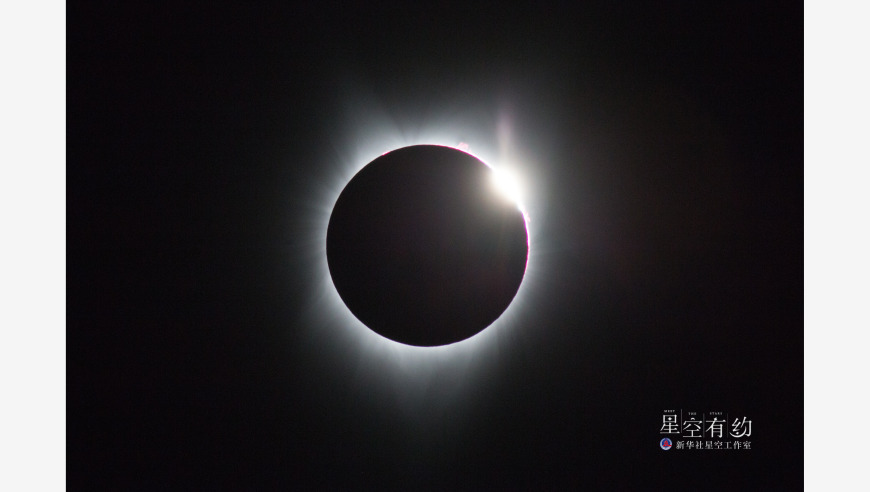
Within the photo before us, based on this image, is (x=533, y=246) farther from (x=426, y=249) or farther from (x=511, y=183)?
(x=426, y=249)

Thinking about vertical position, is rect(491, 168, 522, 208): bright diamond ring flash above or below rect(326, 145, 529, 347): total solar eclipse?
above

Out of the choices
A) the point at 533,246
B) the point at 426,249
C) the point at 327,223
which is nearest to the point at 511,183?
the point at 533,246

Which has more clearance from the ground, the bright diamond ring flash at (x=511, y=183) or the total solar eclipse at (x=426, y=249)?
the bright diamond ring flash at (x=511, y=183)

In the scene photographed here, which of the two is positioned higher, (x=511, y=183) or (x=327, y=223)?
(x=511, y=183)

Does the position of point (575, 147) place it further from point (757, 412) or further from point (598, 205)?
point (757, 412)
